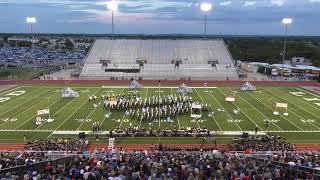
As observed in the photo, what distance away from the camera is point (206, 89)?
47.2 meters

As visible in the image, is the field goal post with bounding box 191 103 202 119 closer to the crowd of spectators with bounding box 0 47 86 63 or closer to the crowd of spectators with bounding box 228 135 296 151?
the crowd of spectators with bounding box 228 135 296 151

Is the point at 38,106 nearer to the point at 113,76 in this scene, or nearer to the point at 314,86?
the point at 113,76

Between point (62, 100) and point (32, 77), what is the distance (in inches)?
823

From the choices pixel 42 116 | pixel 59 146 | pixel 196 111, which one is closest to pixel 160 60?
pixel 196 111

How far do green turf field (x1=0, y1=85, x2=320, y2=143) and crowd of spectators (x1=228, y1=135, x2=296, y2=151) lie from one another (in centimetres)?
279

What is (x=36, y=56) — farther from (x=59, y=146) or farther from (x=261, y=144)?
(x=261, y=144)

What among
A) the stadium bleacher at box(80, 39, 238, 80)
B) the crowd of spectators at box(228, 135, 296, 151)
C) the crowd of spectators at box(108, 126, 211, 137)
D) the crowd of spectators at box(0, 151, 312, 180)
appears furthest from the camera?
the stadium bleacher at box(80, 39, 238, 80)

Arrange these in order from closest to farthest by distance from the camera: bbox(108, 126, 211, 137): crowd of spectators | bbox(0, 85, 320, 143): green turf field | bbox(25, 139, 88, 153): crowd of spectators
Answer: bbox(25, 139, 88, 153): crowd of spectators
bbox(108, 126, 211, 137): crowd of spectators
bbox(0, 85, 320, 143): green turf field

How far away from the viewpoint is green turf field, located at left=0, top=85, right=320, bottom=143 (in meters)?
27.8

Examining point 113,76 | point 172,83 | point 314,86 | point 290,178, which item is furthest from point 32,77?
point 290,178

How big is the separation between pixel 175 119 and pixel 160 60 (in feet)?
130

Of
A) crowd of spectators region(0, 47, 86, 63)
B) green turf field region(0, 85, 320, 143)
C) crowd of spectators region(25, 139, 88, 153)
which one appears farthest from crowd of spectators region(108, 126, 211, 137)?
crowd of spectators region(0, 47, 86, 63)

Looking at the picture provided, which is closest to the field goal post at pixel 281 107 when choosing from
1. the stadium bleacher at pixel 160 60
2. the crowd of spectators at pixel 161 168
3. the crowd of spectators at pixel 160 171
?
the crowd of spectators at pixel 161 168

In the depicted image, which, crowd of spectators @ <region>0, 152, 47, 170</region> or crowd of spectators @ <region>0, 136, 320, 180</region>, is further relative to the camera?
crowd of spectators @ <region>0, 152, 47, 170</region>
